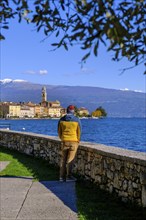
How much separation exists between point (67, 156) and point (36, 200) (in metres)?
2.37

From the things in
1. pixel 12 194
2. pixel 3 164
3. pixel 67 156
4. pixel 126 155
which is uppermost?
pixel 126 155

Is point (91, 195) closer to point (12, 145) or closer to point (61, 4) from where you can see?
point (61, 4)

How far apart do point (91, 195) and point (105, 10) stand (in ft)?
20.4

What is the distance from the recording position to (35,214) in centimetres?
668

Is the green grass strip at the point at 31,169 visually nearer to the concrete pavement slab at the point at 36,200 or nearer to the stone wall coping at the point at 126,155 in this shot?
the concrete pavement slab at the point at 36,200

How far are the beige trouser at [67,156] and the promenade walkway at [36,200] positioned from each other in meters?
0.29

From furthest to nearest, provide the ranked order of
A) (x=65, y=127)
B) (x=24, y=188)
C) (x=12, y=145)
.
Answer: (x=12, y=145) < (x=65, y=127) < (x=24, y=188)

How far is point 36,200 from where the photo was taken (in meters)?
7.74

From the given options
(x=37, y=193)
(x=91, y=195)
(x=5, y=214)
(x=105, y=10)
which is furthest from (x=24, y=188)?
(x=105, y=10)

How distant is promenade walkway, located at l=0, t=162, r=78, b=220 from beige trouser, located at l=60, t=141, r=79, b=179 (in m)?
0.29

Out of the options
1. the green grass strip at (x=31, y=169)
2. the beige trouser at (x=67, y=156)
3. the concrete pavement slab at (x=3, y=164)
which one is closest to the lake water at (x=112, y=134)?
the green grass strip at (x=31, y=169)

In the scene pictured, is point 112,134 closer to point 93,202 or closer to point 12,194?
point 12,194

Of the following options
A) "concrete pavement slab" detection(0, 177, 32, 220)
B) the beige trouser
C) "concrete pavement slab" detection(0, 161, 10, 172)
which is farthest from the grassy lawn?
"concrete pavement slab" detection(0, 177, 32, 220)

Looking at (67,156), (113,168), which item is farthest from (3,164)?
(113,168)
